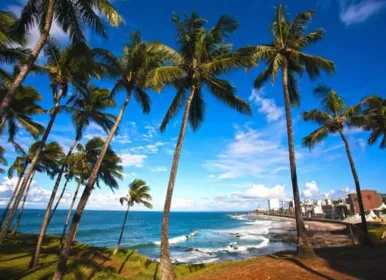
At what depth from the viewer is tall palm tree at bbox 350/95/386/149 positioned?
17.1m

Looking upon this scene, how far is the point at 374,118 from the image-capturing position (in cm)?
2009

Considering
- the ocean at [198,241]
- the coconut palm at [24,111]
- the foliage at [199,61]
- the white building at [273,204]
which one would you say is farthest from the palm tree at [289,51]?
the white building at [273,204]

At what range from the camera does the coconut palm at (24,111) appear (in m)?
15.8

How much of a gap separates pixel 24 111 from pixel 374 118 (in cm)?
2904

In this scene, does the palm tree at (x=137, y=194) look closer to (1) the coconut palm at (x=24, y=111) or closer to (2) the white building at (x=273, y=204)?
(1) the coconut palm at (x=24, y=111)

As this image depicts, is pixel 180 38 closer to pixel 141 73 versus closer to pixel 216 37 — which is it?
pixel 216 37

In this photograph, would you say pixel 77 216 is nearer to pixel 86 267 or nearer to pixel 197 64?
pixel 86 267

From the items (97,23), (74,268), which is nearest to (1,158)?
(74,268)

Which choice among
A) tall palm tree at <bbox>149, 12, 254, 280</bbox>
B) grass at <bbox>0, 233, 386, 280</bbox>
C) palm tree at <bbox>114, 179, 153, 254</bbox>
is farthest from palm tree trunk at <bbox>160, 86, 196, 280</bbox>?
palm tree at <bbox>114, 179, 153, 254</bbox>

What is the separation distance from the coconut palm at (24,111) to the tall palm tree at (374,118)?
78.6 ft

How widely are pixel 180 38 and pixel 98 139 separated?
15479 mm

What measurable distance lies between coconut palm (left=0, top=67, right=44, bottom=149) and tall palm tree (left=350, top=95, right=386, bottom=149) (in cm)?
2395

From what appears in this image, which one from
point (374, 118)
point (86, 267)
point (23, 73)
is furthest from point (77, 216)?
point (374, 118)

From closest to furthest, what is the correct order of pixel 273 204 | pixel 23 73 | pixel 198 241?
pixel 23 73 → pixel 198 241 → pixel 273 204
